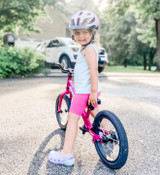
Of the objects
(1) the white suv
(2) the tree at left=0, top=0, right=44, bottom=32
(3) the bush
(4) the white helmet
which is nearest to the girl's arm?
(4) the white helmet

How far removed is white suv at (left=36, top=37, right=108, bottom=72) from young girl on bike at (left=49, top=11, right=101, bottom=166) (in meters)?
8.83

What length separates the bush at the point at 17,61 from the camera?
10.6 m

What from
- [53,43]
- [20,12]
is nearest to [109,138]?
[53,43]

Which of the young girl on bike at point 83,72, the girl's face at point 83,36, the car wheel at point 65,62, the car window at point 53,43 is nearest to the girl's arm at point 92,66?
the young girl on bike at point 83,72

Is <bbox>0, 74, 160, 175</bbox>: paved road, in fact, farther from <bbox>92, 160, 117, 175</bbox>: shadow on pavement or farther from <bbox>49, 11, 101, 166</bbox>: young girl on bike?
<bbox>49, 11, 101, 166</bbox>: young girl on bike

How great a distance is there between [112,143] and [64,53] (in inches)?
412

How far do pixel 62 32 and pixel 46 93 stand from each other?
88.7 feet

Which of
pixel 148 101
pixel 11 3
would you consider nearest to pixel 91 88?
pixel 148 101

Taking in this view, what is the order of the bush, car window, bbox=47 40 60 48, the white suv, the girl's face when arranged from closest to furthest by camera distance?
the girl's face, the bush, the white suv, car window, bbox=47 40 60 48

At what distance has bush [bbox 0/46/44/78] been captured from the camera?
10.6 m

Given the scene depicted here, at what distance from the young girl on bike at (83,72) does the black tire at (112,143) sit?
0.23 m

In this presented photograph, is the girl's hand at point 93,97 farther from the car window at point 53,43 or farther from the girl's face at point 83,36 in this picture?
the car window at point 53,43

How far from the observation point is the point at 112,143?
9.18ft

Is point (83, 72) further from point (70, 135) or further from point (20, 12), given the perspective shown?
point (20, 12)
